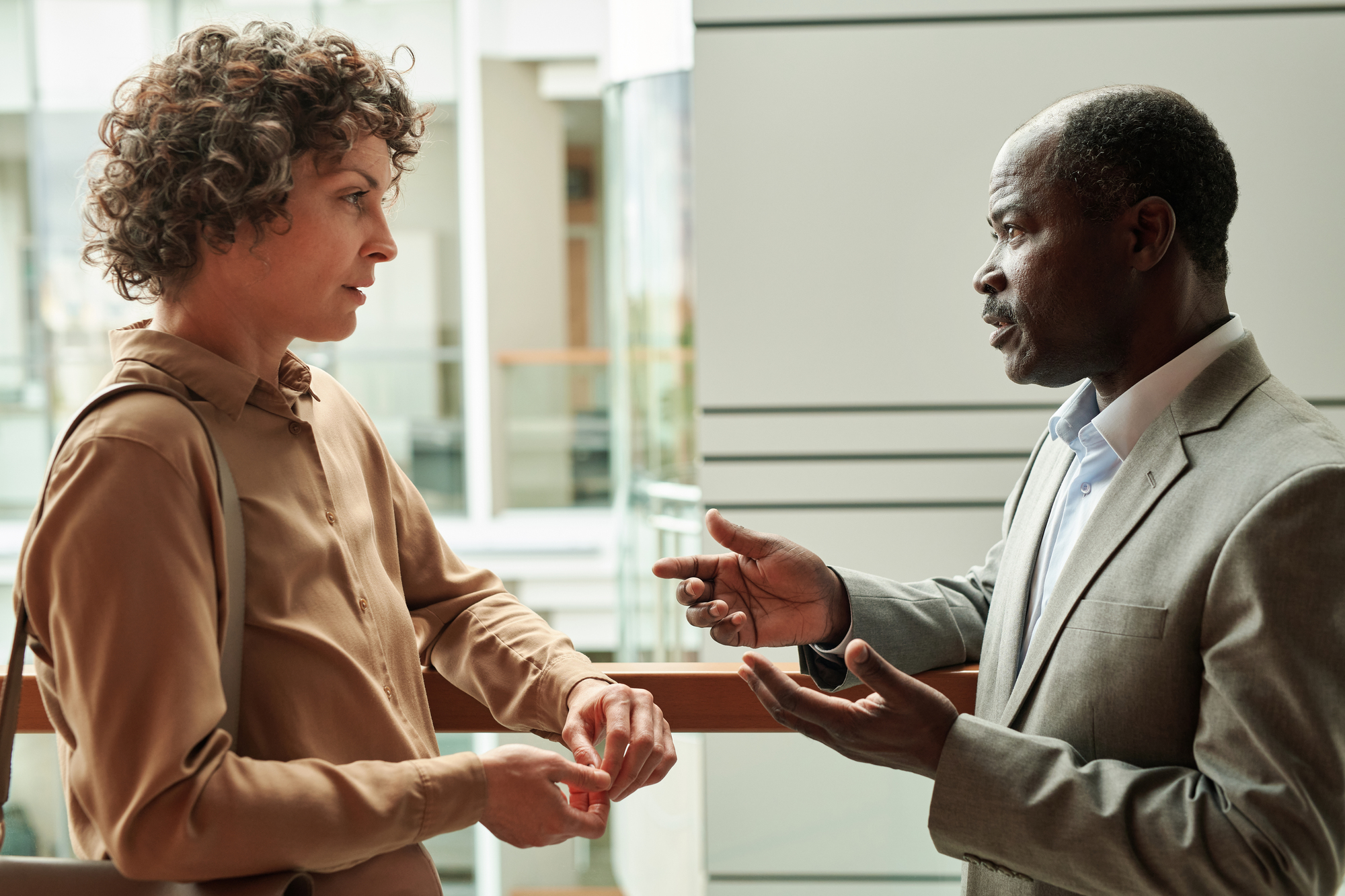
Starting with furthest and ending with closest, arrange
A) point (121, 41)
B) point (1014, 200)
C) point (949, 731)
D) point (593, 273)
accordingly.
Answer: point (593, 273), point (121, 41), point (1014, 200), point (949, 731)

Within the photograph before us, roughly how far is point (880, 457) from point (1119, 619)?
4.73 feet

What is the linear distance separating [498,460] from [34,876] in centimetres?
766

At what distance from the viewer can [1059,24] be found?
8.12 ft

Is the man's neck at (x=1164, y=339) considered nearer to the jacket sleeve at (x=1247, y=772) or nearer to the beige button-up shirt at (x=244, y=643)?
the jacket sleeve at (x=1247, y=772)

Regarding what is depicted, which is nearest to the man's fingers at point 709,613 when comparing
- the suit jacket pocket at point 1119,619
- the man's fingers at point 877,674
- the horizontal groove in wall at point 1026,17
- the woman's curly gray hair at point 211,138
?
the man's fingers at point 877,674

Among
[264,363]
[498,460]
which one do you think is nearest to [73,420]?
[264,363]

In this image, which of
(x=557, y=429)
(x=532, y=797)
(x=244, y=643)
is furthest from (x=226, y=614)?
(x=557, y=429)

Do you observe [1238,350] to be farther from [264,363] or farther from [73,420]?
[73,420]

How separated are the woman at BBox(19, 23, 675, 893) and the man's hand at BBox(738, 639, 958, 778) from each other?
0.23m

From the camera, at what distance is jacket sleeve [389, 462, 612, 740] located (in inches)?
56.2

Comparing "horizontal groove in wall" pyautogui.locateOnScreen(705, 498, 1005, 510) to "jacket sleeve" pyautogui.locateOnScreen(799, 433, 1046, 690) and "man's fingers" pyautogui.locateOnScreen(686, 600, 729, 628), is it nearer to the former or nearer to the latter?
"jacket sleeve" pyautogui.locateOnScreen(799, 433, 1046, 690)

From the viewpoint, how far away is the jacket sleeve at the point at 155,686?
0.96 m

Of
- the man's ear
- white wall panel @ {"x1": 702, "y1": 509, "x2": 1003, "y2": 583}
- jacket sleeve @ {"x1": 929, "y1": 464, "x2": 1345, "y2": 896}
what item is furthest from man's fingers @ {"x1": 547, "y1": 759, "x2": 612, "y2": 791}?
white wall panel @ {"x1": 702, "y1": 509, "x2": 1003, "y2": 583}

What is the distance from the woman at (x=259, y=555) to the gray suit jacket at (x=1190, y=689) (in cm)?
46
